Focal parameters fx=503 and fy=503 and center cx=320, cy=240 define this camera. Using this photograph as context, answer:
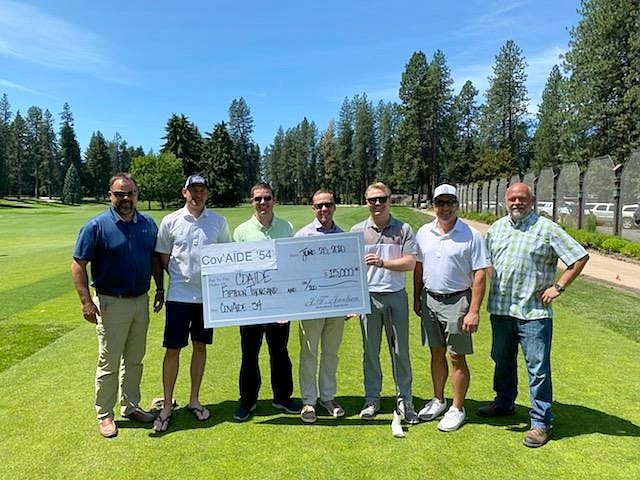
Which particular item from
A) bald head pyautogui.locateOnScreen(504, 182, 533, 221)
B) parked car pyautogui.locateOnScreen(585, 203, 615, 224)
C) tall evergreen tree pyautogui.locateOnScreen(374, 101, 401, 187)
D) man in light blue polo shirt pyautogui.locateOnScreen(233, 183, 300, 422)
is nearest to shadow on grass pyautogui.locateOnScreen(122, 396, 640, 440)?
man in light blue polo shirt pyautogui.locateOnScreen(233, 183, 300, 422)

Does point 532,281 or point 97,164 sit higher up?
point 97,164

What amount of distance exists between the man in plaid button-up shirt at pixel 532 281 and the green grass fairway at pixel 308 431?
409mm

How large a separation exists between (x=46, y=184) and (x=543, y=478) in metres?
116

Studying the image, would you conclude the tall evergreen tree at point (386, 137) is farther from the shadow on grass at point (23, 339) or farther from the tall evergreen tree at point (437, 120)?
the shadow on grass at point (23, 339)

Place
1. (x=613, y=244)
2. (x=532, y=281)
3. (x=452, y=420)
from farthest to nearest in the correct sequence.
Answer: (x=613, y=244), (x=452, y=420), (x=532, y=281)

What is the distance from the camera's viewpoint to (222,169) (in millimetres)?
73688

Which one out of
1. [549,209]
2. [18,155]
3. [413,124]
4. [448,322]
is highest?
[413,124]

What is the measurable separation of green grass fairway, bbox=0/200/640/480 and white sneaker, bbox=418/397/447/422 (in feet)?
0.55

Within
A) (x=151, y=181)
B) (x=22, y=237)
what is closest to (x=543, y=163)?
(x=151, y=181)

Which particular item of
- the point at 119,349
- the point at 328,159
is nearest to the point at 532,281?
the point at 119,349

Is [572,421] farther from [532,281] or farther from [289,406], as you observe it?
[289,406]

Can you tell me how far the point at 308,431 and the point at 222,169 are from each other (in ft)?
236

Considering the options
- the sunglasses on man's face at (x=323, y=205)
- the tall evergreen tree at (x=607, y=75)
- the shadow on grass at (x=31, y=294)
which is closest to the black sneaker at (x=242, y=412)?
the sunglasses on man's face at (x=323, y=205)

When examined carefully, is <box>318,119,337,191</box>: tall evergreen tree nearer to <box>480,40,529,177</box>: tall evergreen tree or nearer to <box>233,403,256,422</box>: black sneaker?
<box>480,40,529,177</box>: tall evergreen tree
